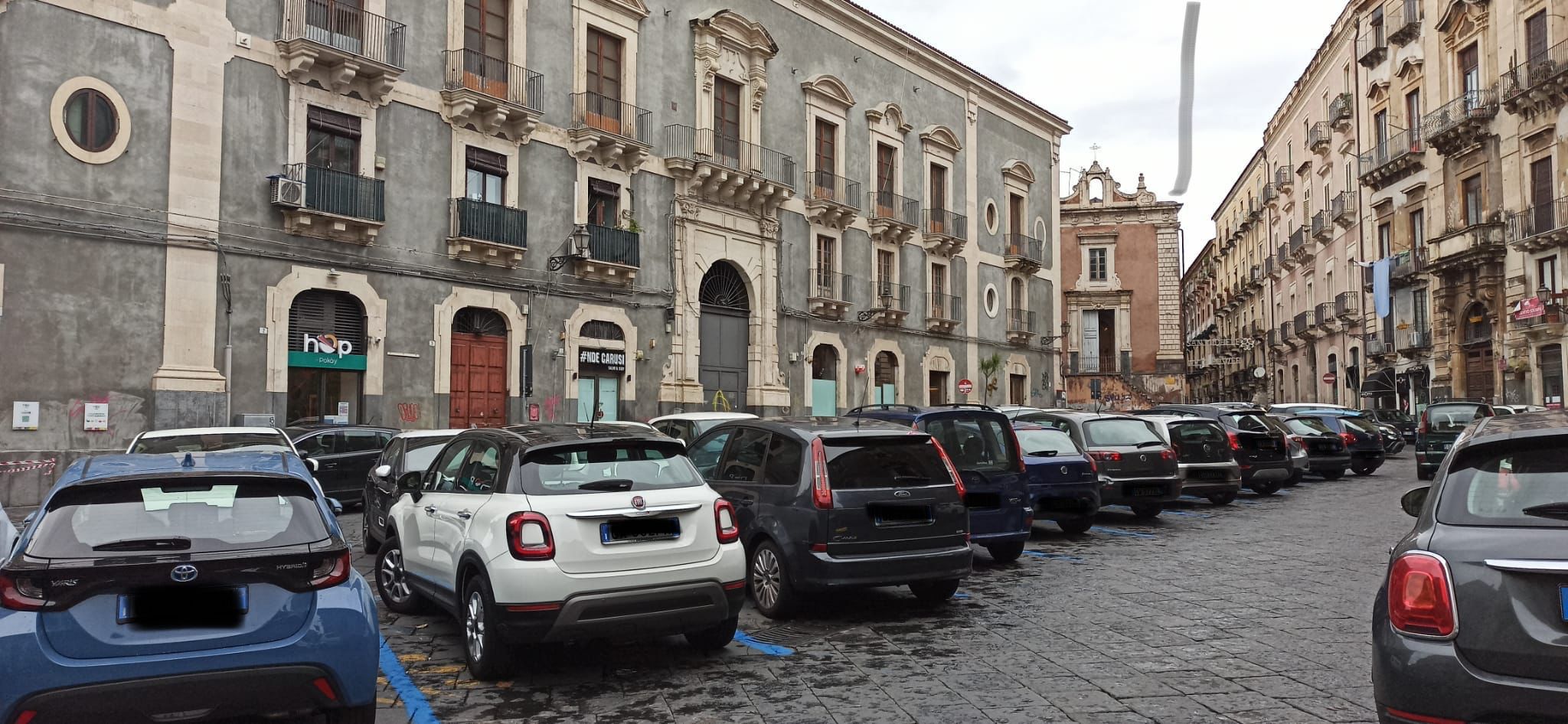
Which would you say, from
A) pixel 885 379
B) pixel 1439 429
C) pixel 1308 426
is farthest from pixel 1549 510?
pixel 885 379

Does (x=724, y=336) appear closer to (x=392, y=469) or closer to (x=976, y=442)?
(x=392, y=469)

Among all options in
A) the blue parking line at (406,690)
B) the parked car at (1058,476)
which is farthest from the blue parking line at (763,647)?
the parked car at (1058,476)

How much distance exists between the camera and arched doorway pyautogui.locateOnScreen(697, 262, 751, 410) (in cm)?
2766

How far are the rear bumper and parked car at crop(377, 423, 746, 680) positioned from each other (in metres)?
1.04

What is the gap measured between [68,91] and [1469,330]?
133 ft

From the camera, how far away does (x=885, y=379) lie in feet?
113

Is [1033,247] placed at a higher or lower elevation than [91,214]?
higher

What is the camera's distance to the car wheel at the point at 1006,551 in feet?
33.3

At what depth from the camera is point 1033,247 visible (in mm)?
41531

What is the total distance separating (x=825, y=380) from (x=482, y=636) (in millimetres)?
26088

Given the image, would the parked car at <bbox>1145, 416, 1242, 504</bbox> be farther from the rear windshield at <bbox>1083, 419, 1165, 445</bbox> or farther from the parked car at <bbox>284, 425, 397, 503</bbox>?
the parked car at <bbox>284, 425, 397, 503</bbox>

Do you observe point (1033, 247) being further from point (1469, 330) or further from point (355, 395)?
point (355, 395)

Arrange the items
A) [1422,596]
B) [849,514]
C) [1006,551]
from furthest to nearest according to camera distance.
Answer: [1006,551] < [849,514] < [1422,596]

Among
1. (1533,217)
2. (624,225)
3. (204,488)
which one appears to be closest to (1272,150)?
(1533,217)
